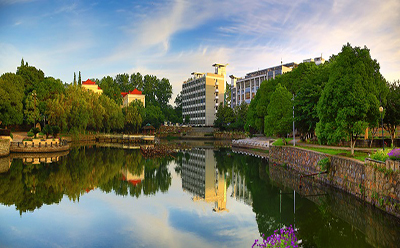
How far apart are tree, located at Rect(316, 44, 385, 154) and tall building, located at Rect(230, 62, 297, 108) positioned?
69.2m

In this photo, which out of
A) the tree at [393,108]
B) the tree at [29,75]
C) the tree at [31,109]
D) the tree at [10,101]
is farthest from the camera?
the tree at [29,75]

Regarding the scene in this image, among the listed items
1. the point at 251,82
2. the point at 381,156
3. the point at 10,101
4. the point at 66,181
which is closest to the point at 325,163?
the point at 381,156

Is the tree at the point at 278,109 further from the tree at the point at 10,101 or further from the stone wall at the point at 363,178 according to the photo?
the tree at the point at 10,101

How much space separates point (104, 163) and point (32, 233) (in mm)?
22351

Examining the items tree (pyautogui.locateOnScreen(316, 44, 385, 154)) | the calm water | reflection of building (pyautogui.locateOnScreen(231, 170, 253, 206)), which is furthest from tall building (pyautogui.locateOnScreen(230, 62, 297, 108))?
tree (pyautogui.locateOnScreen(316, 44, 385, 154))

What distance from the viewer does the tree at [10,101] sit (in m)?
49.3

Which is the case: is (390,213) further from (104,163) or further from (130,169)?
(104,163)

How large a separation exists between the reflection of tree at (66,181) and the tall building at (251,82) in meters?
65.5

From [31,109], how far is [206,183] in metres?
44.3

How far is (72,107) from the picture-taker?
57.9 m

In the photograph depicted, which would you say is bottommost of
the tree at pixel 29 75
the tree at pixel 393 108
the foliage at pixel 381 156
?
the foliage at pixel 381 156

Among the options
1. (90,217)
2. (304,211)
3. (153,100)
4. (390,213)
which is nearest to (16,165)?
(90,217)

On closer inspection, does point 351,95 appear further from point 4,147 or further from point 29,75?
point 29,75

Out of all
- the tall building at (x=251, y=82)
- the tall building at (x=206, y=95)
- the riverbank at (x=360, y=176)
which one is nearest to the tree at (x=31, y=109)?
the riverbank at (x=360, y=176)
